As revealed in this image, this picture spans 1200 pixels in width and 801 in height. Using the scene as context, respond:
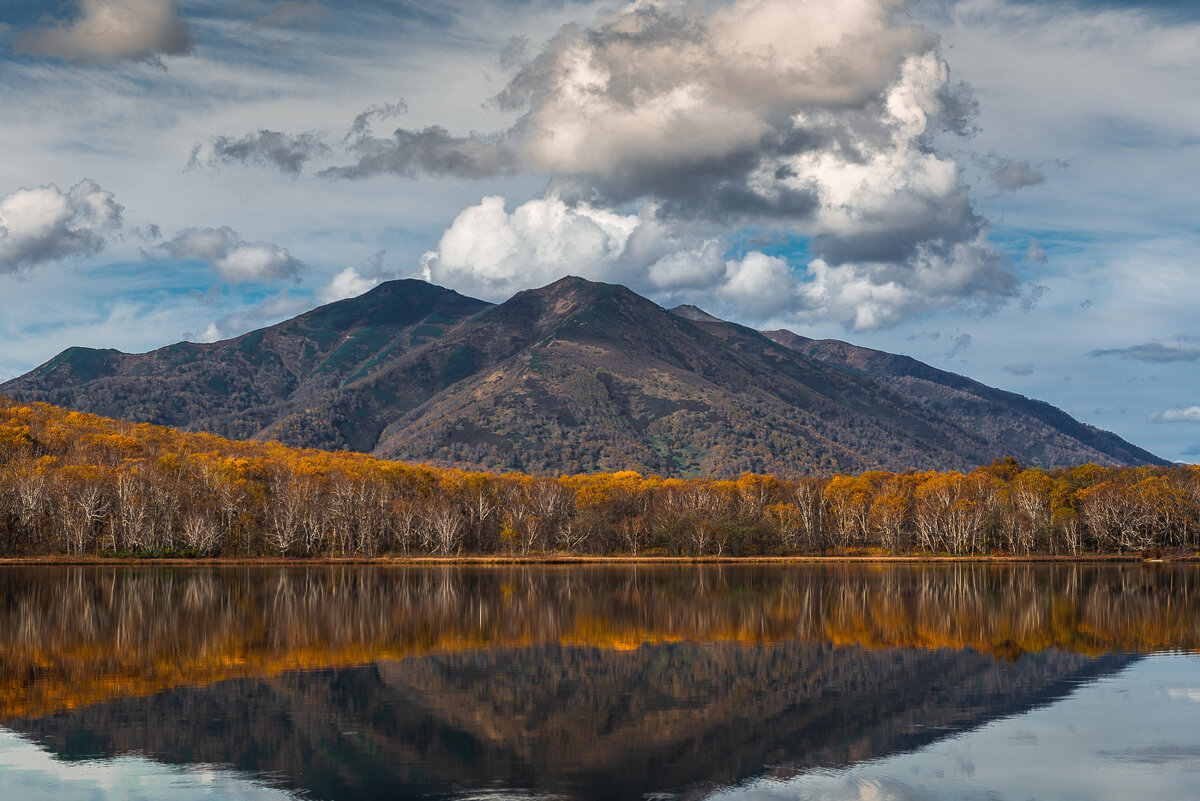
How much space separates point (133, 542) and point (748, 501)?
10469 centimetres

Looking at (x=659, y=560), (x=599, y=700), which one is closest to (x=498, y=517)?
(x=659, y=560)

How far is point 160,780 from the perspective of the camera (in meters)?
27.9

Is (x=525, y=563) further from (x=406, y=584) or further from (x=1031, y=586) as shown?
(x=1031, y=586)

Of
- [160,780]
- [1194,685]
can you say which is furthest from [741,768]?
[1194,685]

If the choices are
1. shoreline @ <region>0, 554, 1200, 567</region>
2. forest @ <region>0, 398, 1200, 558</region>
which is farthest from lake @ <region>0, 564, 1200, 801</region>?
forest @ <region>0, 398, 1200, 558</region>

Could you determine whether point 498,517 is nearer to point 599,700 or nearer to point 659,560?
point 659,560

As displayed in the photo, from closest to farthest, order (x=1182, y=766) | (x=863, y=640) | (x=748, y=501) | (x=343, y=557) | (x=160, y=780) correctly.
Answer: (x=160, y=780) < (x=1182, y=766) < (x=863, y=640) < (x=343, y=557) < (x=748, y=501)

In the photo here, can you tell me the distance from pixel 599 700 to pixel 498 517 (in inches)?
6079

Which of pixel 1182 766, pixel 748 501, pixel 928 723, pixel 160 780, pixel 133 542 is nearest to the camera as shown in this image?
pixel 160 780

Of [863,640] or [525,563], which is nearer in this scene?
[863,640]

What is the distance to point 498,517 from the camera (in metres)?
192

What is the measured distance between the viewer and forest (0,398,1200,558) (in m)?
157

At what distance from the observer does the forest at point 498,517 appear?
516 feet

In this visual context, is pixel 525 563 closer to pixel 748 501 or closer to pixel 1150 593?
pixel 748 501
